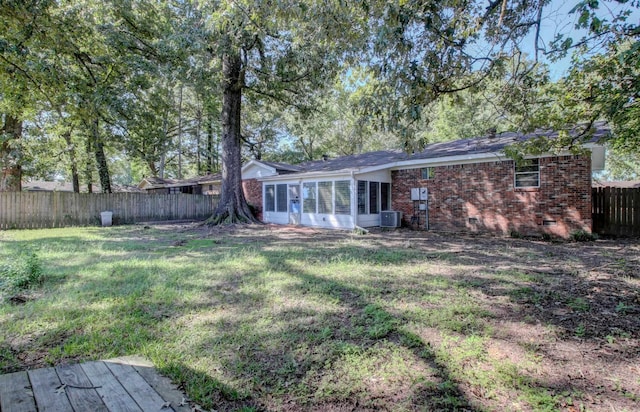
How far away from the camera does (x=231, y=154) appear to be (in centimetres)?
1452

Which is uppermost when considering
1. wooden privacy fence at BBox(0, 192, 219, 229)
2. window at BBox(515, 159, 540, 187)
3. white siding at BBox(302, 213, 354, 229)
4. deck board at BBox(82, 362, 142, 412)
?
window at BBox(515, 159, 540, 187)

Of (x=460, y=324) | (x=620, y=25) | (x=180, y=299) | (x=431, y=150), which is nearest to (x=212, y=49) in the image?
(x=431, y=150)

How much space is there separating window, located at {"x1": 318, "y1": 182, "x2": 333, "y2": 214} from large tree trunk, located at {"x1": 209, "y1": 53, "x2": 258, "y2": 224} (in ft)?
10.7

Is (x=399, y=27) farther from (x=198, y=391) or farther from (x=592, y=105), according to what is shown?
(x=198, y=391)

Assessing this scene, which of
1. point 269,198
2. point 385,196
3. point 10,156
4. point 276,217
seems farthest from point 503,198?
point 10,156

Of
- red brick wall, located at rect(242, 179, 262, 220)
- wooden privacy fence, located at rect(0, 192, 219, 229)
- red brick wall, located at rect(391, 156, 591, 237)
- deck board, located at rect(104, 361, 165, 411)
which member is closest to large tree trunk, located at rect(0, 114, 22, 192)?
wooden privacy fence, located at rect(0, 192, 219, 229)

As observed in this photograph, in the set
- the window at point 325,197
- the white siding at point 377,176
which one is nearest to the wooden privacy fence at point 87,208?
the window at point 325,197

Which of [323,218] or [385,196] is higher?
[385,196]

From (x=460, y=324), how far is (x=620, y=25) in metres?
4.30

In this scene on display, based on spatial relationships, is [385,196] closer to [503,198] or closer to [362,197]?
[362,197]

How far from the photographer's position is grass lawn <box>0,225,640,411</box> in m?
2.32

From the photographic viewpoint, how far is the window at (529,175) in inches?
393

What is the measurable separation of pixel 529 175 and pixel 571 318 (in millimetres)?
7927

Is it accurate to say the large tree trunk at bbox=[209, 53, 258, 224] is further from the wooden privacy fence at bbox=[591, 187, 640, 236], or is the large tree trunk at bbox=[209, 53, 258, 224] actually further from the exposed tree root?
the wooden privacy fence at bbox=[591, 187, 640, 236]
